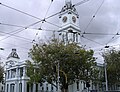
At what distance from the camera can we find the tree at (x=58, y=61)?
4391 cm

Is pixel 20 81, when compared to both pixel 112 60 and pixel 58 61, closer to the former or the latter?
pixel 58 61

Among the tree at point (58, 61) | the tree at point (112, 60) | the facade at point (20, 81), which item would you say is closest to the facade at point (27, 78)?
the facade at point (20, 81)

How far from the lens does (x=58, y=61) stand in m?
43.0

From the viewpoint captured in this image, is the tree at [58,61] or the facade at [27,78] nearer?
the tree at [58,61]

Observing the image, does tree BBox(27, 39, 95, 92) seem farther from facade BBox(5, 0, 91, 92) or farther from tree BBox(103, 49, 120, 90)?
facade BBox(5, 0, 91, 92)

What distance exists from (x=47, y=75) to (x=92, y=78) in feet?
34.4

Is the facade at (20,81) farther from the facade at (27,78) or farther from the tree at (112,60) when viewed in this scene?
the tree at (112,60)

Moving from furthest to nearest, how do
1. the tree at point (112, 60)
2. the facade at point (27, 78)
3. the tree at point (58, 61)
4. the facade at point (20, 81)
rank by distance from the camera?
the facade at point (20, 81)
the facade at point (27, 78)
the tree at point (112, 60)
the tree at point (58, 61)

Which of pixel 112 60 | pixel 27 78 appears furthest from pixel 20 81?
pixel 112 60

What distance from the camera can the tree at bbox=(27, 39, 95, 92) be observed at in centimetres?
4391

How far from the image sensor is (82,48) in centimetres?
4784

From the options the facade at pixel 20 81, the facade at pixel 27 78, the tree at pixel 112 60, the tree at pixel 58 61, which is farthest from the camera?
the facade at pixel 20 81

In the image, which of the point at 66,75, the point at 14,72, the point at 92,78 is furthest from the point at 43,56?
the point at 14,72

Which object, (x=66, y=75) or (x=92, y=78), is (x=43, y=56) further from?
(x=92, y=78)
